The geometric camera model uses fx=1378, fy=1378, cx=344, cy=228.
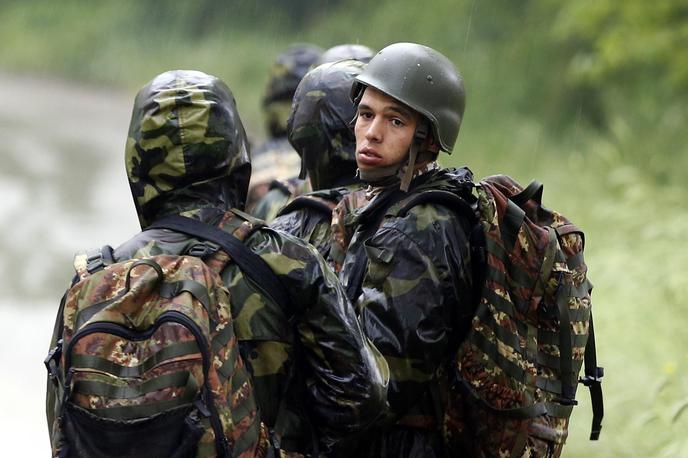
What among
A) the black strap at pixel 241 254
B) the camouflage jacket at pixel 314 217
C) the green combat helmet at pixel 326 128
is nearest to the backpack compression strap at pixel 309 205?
the camouflage jacket at pixel 314 217

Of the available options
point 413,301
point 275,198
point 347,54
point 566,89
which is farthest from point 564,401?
point 566,89

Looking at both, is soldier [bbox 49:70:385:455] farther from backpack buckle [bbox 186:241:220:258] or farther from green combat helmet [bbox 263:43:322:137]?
green combat helmet [bbox 263:43:322:137]

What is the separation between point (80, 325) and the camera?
341cm

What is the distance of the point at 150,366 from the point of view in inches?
130

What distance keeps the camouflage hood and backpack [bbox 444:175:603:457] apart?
879mm

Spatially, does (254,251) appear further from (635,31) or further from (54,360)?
(635,31)

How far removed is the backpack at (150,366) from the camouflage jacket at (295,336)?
0.13 metres

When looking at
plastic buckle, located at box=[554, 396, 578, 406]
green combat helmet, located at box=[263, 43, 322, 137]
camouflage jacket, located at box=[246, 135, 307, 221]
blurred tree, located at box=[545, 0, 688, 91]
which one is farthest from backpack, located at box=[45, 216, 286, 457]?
blurred tree, located at box=[545, 0, 688, 91]

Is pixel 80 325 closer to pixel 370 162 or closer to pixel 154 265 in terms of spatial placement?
pixel 154 265

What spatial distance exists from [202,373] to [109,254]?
457 millimetres

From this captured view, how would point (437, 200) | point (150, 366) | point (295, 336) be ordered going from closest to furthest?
point (150, 366)
point (295, 336)
point (437, 200)

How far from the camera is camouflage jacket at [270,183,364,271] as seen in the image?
491 cm

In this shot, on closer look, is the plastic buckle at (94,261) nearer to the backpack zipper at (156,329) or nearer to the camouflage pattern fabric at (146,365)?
the camouflage pattern fabric at (146,365)

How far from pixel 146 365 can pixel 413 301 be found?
1.04 m
